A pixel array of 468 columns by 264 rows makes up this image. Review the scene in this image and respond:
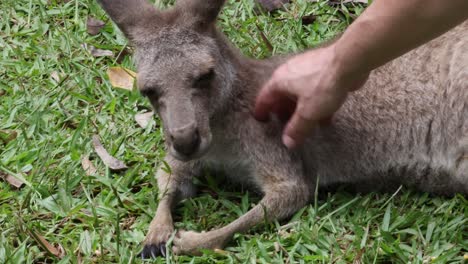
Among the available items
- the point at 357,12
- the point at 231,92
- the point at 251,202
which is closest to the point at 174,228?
the point at 251,202

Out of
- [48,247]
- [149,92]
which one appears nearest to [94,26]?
[149,92]

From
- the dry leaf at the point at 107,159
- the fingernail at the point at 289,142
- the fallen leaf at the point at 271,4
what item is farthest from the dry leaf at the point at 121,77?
the fingernail at the point at 289,142

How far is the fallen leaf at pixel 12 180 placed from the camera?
4293 mm

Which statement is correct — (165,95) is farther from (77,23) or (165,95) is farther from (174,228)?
(77,23)

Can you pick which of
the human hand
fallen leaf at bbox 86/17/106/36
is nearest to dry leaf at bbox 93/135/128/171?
the human hand

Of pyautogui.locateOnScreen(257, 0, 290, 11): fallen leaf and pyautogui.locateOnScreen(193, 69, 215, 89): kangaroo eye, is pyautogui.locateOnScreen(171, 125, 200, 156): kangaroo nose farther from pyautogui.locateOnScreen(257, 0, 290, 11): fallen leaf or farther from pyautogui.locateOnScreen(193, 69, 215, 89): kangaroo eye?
pyautogui.locateOnScreen(257, 0, 290, 11): fallen leaf

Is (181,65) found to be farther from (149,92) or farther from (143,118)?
(143,118)

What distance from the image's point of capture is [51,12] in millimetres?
5773

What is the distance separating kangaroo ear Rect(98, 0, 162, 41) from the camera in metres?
4.05

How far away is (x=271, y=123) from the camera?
4.14 meters

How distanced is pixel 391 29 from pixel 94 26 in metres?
3.07

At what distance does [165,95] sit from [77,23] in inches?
83.3

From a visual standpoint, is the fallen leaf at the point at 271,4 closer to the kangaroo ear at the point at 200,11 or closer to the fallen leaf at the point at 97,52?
the fallen leaf at the point at 97,52

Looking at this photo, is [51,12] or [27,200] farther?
[51,12]
